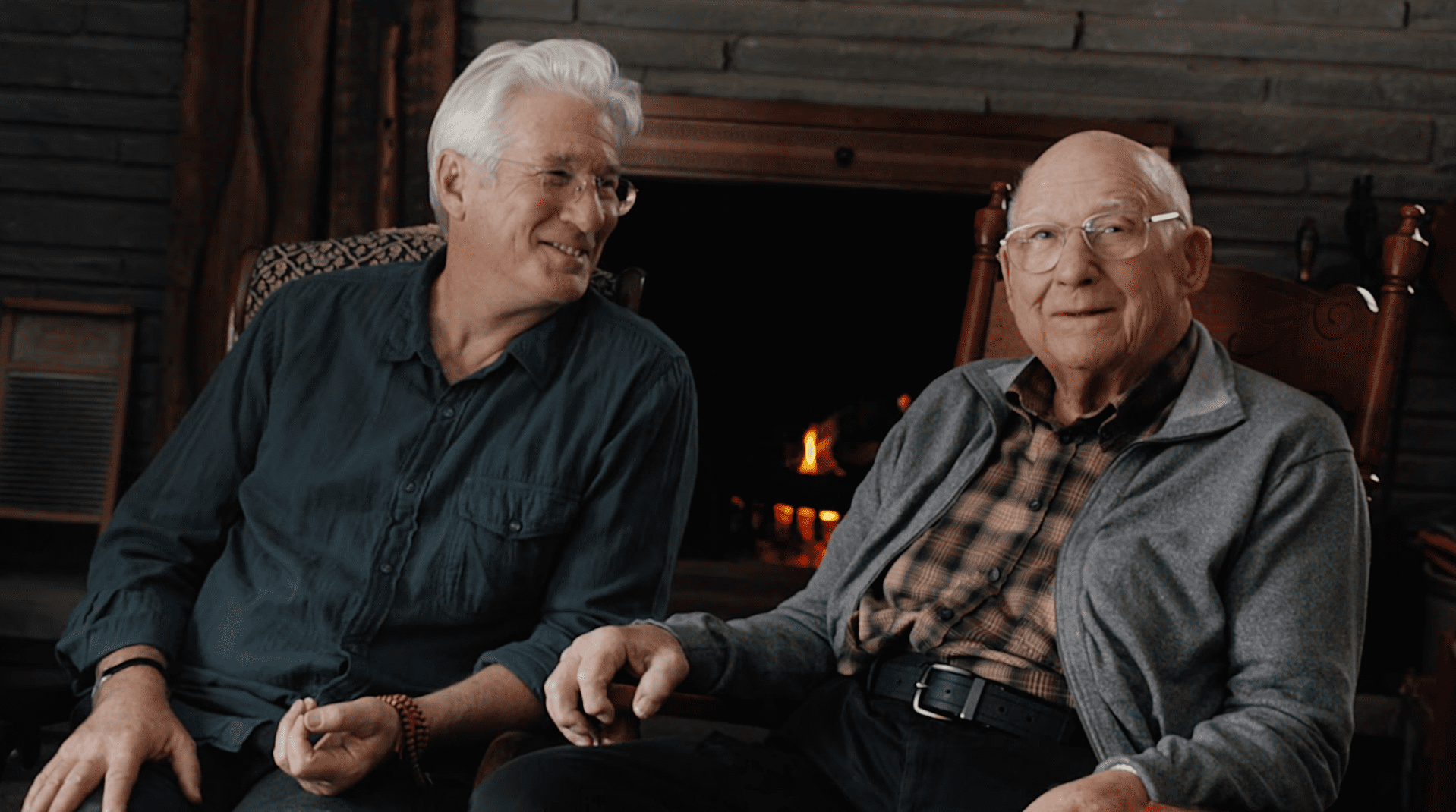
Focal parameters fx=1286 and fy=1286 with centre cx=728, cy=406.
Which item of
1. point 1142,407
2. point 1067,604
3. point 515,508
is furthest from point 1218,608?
point 515,508

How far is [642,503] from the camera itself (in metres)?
1.68

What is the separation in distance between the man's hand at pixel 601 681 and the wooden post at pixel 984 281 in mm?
923

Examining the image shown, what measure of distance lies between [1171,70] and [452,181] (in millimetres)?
2096

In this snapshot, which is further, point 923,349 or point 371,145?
point 923,349

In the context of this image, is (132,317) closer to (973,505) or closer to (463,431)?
(463,431)

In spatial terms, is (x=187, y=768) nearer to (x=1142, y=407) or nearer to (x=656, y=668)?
(x=656, y=668)

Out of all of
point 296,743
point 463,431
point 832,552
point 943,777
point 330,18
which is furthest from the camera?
point 330,18

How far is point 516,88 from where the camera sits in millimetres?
1717

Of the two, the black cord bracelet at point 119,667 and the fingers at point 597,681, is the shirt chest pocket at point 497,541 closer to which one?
the fingers at point 597,681

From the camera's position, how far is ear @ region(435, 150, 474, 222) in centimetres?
178

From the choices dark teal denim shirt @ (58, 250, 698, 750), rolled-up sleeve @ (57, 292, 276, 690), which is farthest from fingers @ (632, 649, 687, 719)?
rolled-up sleeve @ (57, 292, 276, 690)

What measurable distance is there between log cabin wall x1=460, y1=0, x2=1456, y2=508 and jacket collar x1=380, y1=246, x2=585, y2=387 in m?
1.59

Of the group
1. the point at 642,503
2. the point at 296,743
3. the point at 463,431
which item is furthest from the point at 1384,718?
the point at 296,743

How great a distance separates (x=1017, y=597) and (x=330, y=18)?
2483 mm
